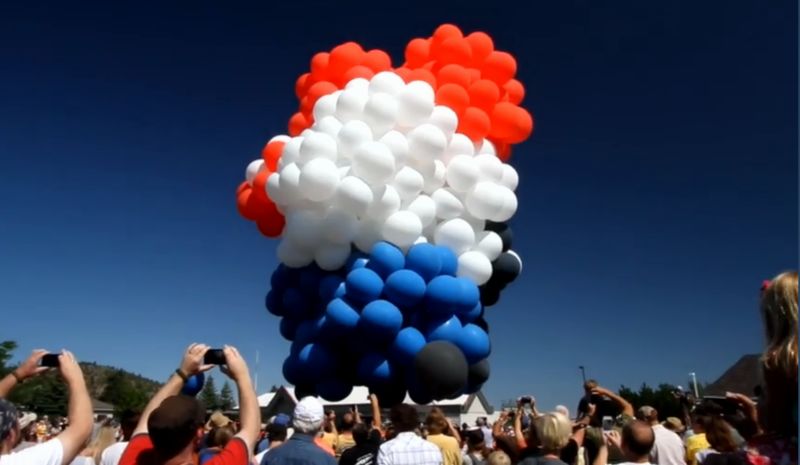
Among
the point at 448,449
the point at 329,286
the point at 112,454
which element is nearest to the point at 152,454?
the point at 112,454

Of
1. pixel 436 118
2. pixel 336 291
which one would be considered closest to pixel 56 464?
pixel 336 291

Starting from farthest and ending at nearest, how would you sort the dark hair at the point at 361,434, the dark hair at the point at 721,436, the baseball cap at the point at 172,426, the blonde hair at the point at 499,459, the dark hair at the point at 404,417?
the dark hair at the point at 361,434, the blonde hair at the point at 499,459, the dark hair at the point at 404,417, the dark hair at the point at 721,436, the baseball cap at the point at 172,426

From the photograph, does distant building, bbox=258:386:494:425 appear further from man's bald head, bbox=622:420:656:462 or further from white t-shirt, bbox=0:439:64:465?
white t-shirt, bbox=0:439:64:465

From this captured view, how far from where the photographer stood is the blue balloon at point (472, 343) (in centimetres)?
707

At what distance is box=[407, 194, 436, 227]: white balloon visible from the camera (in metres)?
7.37

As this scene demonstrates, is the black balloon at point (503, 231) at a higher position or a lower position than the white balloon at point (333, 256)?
Answer: higher

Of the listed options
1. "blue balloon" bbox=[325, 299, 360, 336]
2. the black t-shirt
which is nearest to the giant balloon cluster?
"blue balloon" bbox=[325, 299, 360, 336]

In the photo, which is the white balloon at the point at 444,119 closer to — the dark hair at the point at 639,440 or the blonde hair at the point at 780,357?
the dark hair at the point at 639,440

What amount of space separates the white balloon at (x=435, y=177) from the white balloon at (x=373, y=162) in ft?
2.23

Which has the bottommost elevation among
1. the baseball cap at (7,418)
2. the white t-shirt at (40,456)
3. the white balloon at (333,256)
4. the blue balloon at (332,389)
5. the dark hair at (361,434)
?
the white t-shirt at (40,456)

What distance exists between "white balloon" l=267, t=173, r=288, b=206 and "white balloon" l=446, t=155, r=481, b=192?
208 cm

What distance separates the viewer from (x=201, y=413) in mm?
2299

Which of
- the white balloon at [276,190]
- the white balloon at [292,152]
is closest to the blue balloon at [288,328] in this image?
the white balloon at [276,190]

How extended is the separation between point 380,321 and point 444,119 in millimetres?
2624
